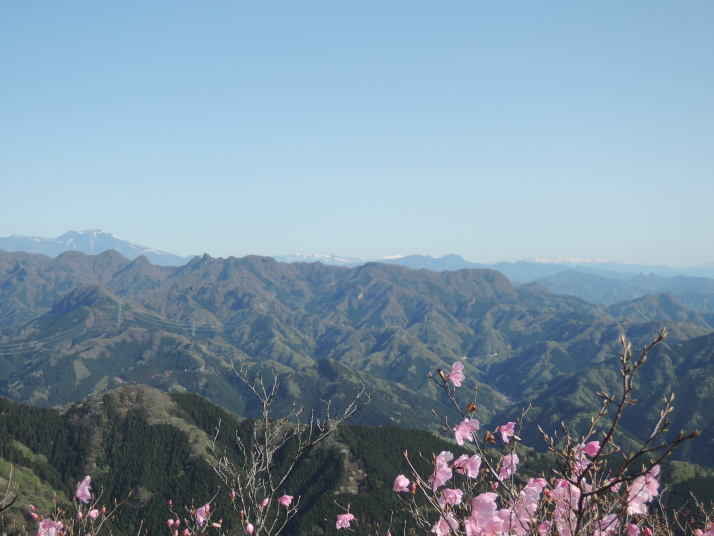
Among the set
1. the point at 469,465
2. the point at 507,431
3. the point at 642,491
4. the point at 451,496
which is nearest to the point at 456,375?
the point at 469,465

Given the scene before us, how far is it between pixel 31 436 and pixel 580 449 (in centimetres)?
19128

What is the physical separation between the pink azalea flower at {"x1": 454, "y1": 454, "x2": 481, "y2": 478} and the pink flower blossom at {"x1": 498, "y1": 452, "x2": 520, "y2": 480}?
0.73 metres

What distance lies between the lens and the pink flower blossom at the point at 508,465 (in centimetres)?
1051

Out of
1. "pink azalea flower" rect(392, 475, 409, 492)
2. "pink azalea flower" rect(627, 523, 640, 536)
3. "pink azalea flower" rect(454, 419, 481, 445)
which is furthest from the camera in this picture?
"pink azalea flower" rect(627, 523, 640, 536)

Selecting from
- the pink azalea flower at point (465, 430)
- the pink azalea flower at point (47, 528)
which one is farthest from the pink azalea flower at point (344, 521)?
the pink azalea flower at point (47, 528)

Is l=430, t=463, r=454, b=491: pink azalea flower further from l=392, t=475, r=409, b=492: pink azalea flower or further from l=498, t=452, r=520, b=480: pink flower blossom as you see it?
l=498, t=452, r=520, b=480: pink flower blossom

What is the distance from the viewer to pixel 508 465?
35.8 ft

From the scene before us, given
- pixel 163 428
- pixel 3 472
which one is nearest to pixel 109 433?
pixel 163 428

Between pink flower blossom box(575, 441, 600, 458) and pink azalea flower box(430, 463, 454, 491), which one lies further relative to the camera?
pink azalea flower box(430, 463, 454, 491)

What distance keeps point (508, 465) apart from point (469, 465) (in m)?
1.45

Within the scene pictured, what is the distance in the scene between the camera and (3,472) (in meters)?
122

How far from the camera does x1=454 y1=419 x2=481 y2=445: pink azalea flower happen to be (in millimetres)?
9242

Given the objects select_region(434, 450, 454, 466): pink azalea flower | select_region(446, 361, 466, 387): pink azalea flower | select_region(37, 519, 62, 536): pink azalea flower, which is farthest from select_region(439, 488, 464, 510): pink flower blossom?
select_region(37, 519, 62, 536): pink azalea flower

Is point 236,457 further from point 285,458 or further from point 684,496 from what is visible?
point 684,496
